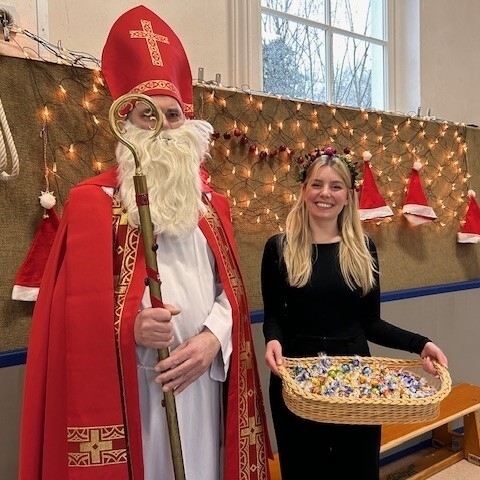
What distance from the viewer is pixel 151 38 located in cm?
160

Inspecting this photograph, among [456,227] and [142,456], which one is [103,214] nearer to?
[142,456]

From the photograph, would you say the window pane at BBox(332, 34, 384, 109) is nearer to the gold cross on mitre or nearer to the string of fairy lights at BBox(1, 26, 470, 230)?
the string of fairy lights at BBox(1, 26, 470, 230)

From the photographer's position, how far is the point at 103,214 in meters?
1.44

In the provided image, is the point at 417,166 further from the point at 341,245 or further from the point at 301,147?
the point at 341,245

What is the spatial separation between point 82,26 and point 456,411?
273cm

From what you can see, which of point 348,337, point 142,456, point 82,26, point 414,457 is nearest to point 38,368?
point 142,456

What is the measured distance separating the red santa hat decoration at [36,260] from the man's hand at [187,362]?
78 cm

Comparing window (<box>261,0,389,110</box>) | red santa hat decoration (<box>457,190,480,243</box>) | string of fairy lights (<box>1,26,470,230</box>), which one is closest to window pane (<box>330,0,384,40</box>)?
window (<box>261,0,389,110</box>)

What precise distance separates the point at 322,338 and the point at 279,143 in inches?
49.6

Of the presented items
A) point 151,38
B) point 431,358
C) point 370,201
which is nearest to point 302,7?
point 370,201

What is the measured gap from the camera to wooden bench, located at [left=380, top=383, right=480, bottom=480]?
9.37 feet

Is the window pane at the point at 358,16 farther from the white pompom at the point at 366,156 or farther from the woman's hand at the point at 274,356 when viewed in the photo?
the woman's hand at the point at 274,356

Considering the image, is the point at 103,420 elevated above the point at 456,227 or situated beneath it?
situated beneath

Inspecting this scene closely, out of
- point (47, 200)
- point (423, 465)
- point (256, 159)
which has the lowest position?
point (423, 465)
